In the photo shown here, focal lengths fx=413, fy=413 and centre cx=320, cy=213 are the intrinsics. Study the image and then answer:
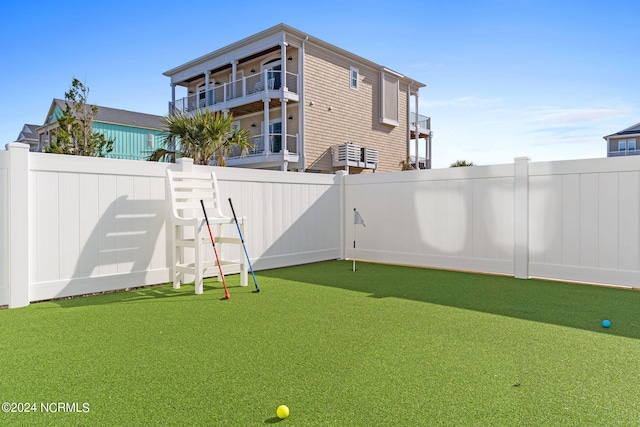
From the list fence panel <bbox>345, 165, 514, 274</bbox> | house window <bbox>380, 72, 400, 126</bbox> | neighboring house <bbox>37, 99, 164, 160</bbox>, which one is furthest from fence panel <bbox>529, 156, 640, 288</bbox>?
neighboring house <bbox>37, 99, 164, 160</bbox>

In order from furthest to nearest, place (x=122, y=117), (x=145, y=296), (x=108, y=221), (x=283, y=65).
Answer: (x=122, y=117)
(x=283, y=65)
(x=108, y=221)
(x=145, y=296)

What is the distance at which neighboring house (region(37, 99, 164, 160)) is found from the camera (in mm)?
21769

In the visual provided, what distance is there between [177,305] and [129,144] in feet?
68.1

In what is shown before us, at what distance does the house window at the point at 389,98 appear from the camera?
1777cm

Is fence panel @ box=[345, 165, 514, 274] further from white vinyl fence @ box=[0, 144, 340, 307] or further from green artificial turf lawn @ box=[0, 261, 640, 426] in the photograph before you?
white vinyl fence @ box=[0, 144, 340, 307]

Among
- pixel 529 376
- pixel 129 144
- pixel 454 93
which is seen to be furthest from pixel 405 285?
pixel 129 144

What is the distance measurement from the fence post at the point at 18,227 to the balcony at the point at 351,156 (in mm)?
11712

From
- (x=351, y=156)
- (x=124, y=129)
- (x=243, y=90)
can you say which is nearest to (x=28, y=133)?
(x=124, y=129)

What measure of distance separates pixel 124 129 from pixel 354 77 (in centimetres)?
1325

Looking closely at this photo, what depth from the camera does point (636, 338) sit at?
10.6 ft

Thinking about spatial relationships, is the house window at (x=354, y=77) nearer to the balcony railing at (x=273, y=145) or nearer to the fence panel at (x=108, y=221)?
the balcony railing at (x=273, y=145)

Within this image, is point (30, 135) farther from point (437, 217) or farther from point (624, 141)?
point (624, 141)

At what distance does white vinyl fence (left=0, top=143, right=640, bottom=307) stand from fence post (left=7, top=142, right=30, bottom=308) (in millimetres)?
11

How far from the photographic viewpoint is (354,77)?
16.8m
